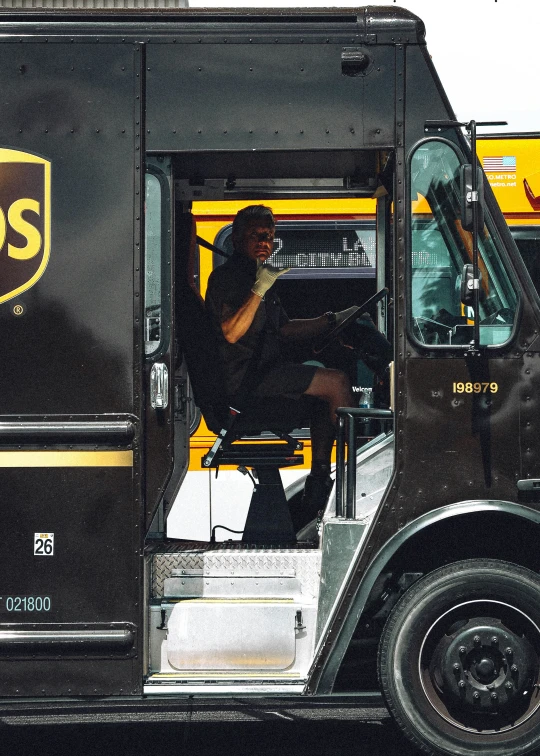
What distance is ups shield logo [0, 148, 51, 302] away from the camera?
4512mm

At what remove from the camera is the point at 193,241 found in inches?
217

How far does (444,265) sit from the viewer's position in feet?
15.1

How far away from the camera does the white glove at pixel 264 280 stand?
16.7 ft

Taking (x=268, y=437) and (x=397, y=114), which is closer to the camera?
(x=397, y=114)

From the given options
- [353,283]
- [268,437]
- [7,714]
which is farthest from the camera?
[353,283]

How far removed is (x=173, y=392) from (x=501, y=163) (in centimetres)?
354

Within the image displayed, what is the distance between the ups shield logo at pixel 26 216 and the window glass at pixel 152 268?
0.42m

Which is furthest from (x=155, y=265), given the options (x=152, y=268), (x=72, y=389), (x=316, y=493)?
(x=316, y=493)

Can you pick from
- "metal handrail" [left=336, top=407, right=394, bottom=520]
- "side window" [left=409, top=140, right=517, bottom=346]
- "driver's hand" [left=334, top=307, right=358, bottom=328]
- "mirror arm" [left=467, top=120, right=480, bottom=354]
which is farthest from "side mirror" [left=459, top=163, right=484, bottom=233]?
"driver's hand" [left=334, top=307, right=358, bottom=328]

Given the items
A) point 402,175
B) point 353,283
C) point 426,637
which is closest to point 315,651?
point 426,637

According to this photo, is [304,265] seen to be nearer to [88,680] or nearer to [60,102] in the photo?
[60,102]

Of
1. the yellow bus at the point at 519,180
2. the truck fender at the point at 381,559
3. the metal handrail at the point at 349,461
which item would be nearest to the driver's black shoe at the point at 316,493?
the metal handrail at the point at 349,461

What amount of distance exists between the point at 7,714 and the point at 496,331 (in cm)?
350

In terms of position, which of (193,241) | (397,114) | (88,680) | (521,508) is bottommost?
(88,680)
